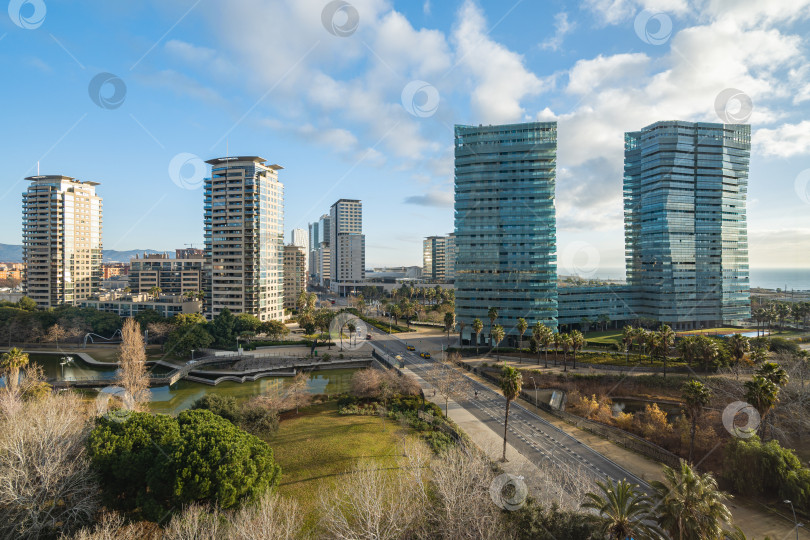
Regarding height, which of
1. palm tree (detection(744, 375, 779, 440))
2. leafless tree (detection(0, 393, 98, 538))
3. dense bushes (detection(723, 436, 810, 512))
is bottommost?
dense bushes (detection(723, 436, 810, 512))

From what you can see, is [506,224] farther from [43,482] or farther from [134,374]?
[43,482]

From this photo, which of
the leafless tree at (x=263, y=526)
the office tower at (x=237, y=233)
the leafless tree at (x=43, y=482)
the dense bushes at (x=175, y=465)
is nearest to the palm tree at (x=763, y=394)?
the leafless tree at (x=263, y=526)

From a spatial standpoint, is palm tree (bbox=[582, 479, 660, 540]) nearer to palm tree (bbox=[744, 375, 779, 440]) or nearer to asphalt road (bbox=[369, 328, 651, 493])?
asphalt road (bbox=[369, 328, 651, 493])

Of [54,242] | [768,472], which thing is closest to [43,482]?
[768,472]

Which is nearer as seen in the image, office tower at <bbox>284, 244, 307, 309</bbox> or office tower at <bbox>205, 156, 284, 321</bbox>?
office tower at <bbox>205, 156, 284, 321</bbox>

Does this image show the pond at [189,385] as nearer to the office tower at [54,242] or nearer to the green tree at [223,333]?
the green tree at [223,333]

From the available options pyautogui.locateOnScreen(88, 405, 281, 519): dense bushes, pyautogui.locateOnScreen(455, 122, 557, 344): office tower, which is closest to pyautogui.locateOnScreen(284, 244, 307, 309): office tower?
pyautogui.locateOnScreen(455, 122, 557, 344): office tower

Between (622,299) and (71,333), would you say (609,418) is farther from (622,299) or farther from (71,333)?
(71,333)

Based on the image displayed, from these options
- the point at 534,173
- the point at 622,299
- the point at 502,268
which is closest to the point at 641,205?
the point at 622,299
